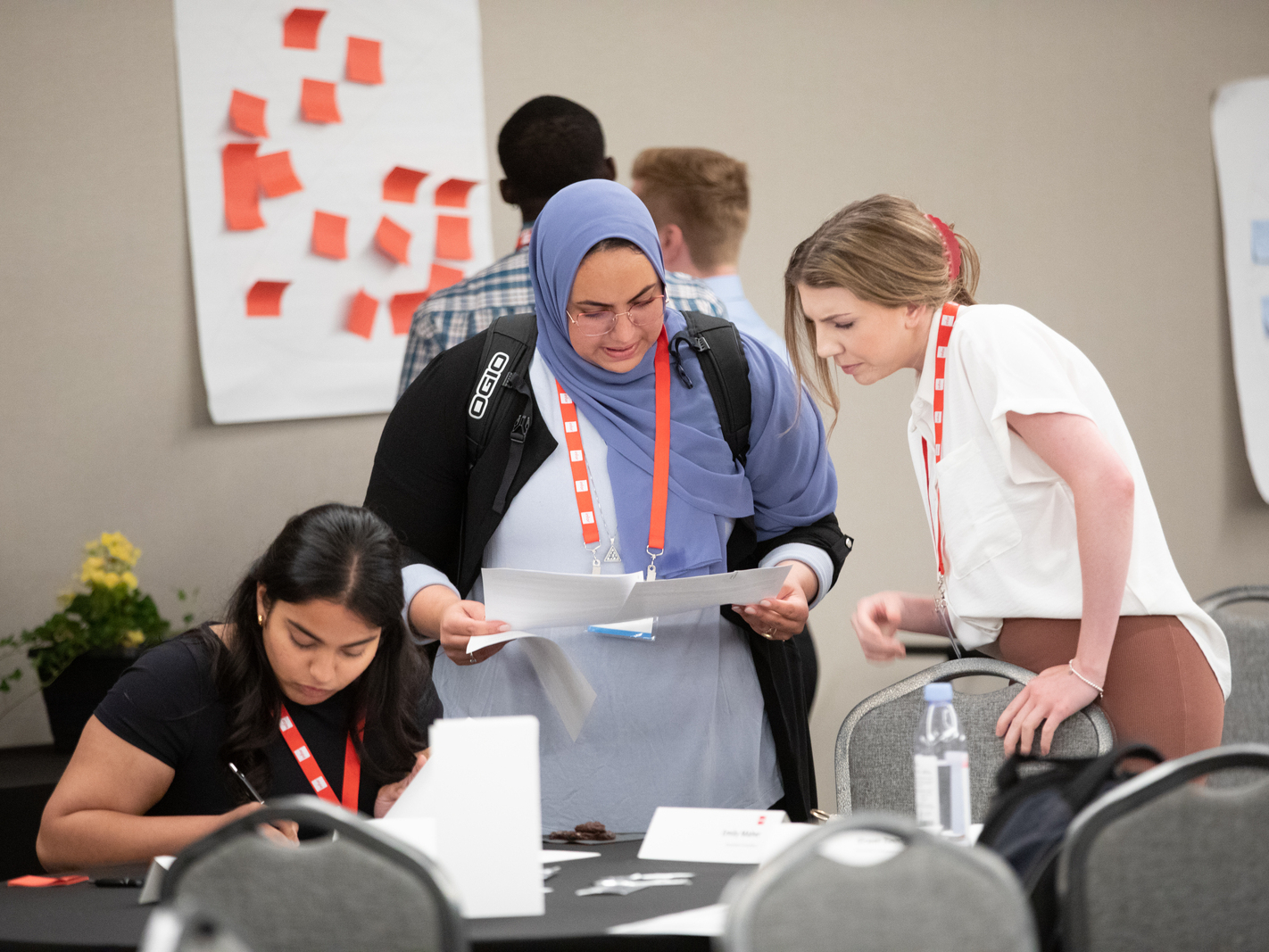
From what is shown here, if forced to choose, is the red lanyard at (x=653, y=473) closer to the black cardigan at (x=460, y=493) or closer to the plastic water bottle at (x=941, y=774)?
Answer: the black cardigan at (x=460, y=493)

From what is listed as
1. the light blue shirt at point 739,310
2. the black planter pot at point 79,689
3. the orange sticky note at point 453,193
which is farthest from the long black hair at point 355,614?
the orange sticky note at point 453,193

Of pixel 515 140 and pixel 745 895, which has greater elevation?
pixel 515 140

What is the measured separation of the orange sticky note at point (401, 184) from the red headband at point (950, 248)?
1.76 m

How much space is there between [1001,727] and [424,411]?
1.05 m

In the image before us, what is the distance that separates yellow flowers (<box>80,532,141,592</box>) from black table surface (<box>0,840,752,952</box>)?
54.9 inches

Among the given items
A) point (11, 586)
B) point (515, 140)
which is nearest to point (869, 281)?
point (515, 140)

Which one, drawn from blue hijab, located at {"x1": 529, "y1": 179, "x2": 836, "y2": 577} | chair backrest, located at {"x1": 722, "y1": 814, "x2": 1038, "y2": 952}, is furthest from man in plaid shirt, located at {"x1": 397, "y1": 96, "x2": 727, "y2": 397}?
chair backrest, located at {"x1": 722, "y1": 814, "x2": 1038, "y2": 952}

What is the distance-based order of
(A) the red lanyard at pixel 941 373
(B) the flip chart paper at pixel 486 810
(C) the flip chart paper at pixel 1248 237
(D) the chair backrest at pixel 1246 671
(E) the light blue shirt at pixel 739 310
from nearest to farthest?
(B) the flip chart paper at pixel 486 810, (A) the red lanyard at pixel 941 373, (D) the chair backrest at pixel 1246 671, (E) the light blue shirt at pixel 739 310, (C) the flip chart paper at pixel 1248 237

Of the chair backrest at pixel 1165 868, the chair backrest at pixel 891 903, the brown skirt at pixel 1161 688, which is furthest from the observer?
the brown skirt at pixel 1161 688

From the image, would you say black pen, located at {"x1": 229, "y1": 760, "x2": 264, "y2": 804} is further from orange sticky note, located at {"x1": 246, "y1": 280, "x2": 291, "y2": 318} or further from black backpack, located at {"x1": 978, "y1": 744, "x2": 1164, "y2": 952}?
orange sticky note, located at {"x1": 246, "y1": 280, "x2": 291, "y2": 318}

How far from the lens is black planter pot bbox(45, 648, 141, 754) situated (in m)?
2.78

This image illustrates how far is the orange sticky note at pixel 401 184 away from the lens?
3391 mm

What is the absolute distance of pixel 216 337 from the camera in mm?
3256

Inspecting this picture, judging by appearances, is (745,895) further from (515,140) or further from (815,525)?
(515,140)
